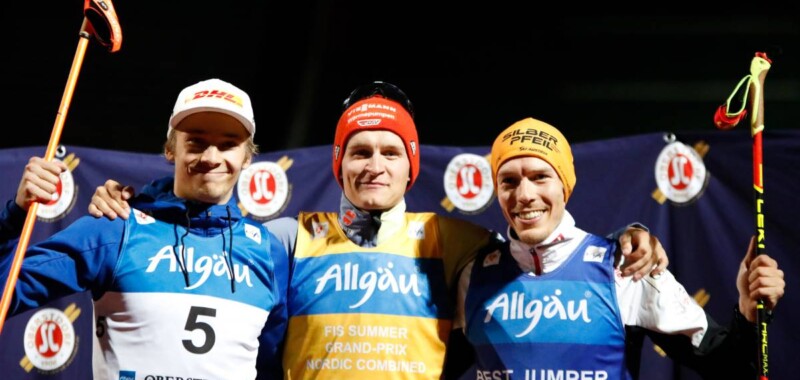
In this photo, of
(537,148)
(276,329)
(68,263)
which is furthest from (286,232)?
(537,148)

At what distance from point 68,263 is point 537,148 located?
121 centimetres

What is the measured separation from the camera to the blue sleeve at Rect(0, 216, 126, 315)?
2213 mm

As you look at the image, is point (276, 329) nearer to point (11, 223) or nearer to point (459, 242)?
point (459, 242)

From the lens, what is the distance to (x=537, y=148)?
2531mm

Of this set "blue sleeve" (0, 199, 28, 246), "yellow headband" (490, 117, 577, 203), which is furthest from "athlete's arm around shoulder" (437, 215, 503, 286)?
"blue sleeve" (0, 199, 28, 246)

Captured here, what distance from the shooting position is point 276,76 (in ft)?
16.6

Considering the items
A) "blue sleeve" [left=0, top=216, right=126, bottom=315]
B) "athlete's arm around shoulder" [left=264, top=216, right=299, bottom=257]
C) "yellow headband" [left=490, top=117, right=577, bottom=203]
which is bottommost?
"blue sleeve" [left=0, top=216, right=126, bottom=315]

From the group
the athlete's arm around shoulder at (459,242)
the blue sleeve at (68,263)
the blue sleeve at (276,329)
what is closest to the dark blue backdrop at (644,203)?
the athlete's arm around shoulder at (459,242)

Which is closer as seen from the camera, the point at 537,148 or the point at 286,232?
the point at 537,148

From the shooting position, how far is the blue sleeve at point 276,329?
2.55 meters

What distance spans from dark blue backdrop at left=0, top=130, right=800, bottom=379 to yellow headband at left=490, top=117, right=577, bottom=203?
65 cm

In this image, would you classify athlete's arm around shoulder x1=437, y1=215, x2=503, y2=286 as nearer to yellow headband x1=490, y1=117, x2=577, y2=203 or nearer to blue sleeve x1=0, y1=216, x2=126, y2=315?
yellow headband x1=490, y1=117, x2=577, y2=203

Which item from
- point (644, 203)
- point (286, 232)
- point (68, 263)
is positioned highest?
point (644, 203)

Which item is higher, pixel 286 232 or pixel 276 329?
pixel 286 232
